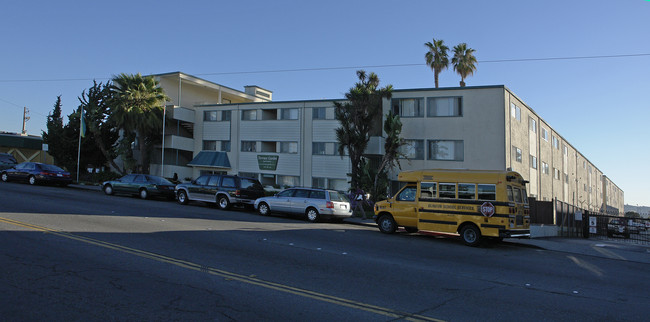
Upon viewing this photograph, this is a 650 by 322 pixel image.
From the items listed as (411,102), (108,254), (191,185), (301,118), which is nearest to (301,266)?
(108,254)

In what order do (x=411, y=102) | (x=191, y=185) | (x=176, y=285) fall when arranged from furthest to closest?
(x=411, y=102) → (x=191, y=185) → (x=176, y=285)

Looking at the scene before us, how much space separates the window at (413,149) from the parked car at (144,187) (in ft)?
48.6

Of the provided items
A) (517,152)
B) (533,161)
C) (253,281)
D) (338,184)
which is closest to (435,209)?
(253,281)

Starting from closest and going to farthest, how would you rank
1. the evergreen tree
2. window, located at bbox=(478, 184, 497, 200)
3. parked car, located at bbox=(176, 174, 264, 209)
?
window, located at bbox=(478, 184, 497, 200) < parked car, located at bbox=(176, 174, 264, 209) < the evergreen tree

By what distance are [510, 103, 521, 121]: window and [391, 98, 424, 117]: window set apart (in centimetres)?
574

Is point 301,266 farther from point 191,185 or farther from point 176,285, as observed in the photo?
point 191,185

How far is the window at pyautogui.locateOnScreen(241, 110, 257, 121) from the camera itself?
34750mm

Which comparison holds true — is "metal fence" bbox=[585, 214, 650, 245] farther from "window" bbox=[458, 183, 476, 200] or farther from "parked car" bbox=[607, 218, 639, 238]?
"window" bbox=[458, 183, 476, 200]

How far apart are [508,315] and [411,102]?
23694 millimetres

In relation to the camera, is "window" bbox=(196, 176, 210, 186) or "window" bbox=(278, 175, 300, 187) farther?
"window" bbox=(278, 175, 300, 187)

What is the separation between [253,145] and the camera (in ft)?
114

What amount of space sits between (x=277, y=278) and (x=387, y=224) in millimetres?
8914

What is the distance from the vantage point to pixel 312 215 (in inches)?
715

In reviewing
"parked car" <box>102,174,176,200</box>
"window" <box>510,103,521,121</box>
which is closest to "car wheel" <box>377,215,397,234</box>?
"parked car" <box>102,174,176,200</box>
